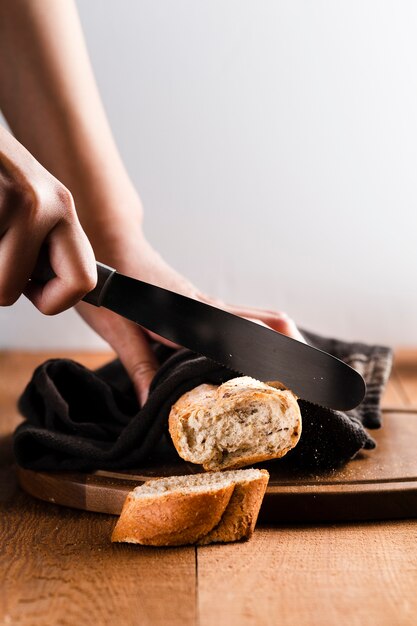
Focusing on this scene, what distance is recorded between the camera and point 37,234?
1121 mm

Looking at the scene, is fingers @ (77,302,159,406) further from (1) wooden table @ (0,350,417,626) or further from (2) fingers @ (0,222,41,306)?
(2) fingers @ (0,222,41,306)

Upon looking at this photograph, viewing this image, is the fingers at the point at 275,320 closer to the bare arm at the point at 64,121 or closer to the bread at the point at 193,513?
the bare arm at the point at 64,121

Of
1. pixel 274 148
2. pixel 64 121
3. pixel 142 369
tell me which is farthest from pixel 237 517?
pixel 274 148

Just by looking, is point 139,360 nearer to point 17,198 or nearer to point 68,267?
point 68,267

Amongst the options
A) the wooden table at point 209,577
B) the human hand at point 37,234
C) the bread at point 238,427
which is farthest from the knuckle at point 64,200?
the wooden table at point 209,577

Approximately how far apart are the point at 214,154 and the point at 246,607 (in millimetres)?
2115

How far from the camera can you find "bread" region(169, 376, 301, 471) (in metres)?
1.25

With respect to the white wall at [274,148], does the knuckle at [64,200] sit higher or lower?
higher

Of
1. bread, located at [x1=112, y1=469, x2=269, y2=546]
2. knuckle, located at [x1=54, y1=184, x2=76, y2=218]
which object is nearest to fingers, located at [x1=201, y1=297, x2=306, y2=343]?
bread, located at [x1=112, y1=469, x2=269, y2=546]

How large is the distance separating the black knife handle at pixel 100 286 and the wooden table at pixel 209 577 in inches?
13.8

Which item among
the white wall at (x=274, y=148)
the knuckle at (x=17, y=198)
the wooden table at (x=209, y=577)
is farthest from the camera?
the white wall at (x=274, y=148)

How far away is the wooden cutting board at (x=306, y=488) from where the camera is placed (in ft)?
4.16

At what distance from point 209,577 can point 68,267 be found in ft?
1.52

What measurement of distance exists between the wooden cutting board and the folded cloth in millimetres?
30
